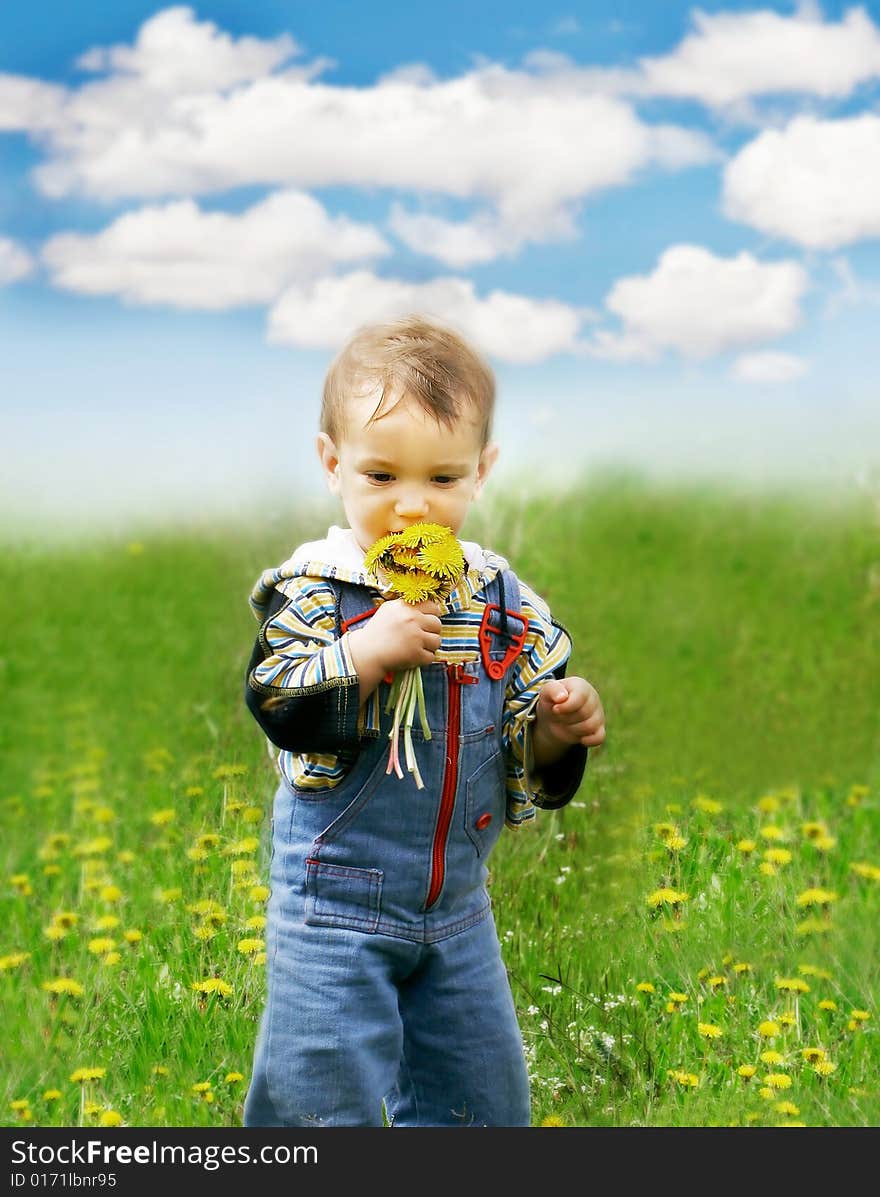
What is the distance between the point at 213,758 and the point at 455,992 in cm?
189

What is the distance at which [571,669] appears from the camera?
5191mm

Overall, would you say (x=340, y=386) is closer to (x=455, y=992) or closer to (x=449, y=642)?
(x=449, y=642)

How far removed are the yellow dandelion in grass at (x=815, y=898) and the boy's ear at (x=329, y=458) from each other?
2.07m

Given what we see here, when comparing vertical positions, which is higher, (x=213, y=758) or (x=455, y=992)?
(x=213, y=758)

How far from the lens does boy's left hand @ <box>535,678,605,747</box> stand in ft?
9.64

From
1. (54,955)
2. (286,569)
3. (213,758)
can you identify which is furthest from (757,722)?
(286,569)

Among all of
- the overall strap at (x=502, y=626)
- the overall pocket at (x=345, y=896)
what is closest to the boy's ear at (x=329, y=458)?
the overall strap at (x=502, y=626)

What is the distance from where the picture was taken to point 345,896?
113 inches

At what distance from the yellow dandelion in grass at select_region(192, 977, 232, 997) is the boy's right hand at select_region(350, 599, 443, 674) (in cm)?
130

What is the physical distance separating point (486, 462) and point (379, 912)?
3.07 feet

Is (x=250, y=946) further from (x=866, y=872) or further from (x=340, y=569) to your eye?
(x=866, y=872)

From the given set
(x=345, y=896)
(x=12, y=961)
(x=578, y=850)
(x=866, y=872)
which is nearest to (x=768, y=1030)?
(x=578, y=850)

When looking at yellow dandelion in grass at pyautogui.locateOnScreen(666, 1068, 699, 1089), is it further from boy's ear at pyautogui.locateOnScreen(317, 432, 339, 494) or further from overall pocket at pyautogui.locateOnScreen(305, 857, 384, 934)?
boy's ear at pyautogui.locateOnScreen(317, 432, 339, 494)

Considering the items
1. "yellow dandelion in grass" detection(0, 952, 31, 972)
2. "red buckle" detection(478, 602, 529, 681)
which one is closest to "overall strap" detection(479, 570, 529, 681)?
"red buckle" detection(478, 602, 529, 681)
